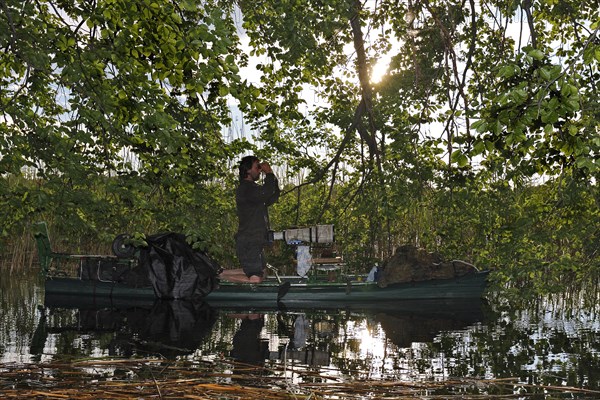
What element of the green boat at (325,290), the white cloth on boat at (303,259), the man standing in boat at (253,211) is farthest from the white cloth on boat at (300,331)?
the man standing in boat at (253,211)

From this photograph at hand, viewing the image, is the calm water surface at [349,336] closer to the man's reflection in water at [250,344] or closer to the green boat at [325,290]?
the man's reflection in water at [250,344]

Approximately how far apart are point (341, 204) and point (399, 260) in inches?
96.8

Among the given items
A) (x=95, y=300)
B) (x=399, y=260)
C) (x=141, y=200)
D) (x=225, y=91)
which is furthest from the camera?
(x=95, y=300)

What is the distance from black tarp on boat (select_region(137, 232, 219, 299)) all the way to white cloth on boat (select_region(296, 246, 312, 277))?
152 centimetres

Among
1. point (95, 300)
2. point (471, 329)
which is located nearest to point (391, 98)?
point (471, 329)

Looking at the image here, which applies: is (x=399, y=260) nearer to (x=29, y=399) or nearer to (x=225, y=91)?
(x=225, y=91)

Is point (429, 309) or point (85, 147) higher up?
point (85, 147)

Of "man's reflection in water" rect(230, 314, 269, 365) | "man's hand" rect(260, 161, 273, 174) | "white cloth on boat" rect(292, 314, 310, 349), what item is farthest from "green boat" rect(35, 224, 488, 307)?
"man's hand" rect(260, 161, 273, 174)

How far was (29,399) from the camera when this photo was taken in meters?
3.36

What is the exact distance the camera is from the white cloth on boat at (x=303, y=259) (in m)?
13.0

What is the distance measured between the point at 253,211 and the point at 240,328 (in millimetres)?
2768

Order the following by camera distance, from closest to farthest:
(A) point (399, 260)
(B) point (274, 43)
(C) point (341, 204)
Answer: (B) point (274, 43)
(A) point (399, 260)
(C) point (341, 204)

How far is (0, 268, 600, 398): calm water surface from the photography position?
7.45m

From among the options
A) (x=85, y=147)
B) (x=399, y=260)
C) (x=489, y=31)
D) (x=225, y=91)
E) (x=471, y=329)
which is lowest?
(x=471, y=329)
